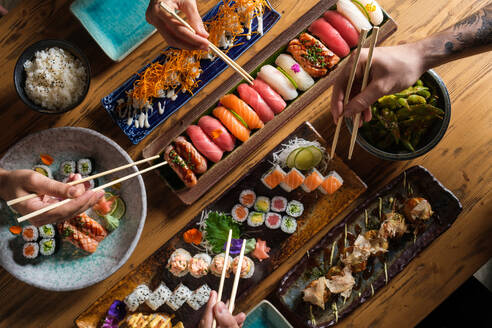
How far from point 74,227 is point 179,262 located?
765mm

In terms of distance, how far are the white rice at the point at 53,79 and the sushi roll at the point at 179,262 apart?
1266 mm

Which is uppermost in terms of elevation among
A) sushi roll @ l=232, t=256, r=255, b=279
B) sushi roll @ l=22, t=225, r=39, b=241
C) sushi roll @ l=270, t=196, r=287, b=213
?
sushi roll @ l=22, t=225, r=39, b=241

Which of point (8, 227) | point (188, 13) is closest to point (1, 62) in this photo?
point (8, 227)

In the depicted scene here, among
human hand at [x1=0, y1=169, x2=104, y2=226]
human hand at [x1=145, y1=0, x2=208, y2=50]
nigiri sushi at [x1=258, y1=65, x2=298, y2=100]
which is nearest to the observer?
human hand at [x1=0, y1=169, x2=104, y2=226]

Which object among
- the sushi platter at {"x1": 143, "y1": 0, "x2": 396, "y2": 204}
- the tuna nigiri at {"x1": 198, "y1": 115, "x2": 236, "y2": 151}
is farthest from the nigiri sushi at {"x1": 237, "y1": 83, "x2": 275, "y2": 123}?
the tuna nigiri at {"x1": 198, "y1": 115, "x2": 236, "y2": 151}

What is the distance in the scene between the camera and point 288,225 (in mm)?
2846

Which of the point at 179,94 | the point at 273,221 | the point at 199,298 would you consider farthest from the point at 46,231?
the point at 273,221

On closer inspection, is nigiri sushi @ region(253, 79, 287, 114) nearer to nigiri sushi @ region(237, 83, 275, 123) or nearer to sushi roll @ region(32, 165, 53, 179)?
nigiri sushi @ region(237, 83, 275, 123)

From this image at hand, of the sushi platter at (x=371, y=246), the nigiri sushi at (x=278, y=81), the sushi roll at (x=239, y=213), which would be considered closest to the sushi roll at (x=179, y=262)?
the sushi roll at (x=239, y=213)

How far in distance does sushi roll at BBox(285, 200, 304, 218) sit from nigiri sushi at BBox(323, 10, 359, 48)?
1.23m

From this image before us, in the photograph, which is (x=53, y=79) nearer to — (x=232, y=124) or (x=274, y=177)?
(x=232, y=124)

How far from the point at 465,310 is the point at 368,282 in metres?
1.06

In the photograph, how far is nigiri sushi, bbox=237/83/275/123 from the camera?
281 centimetres

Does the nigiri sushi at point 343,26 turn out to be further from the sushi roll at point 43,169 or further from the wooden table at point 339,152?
the sushi roll at point 43,169
